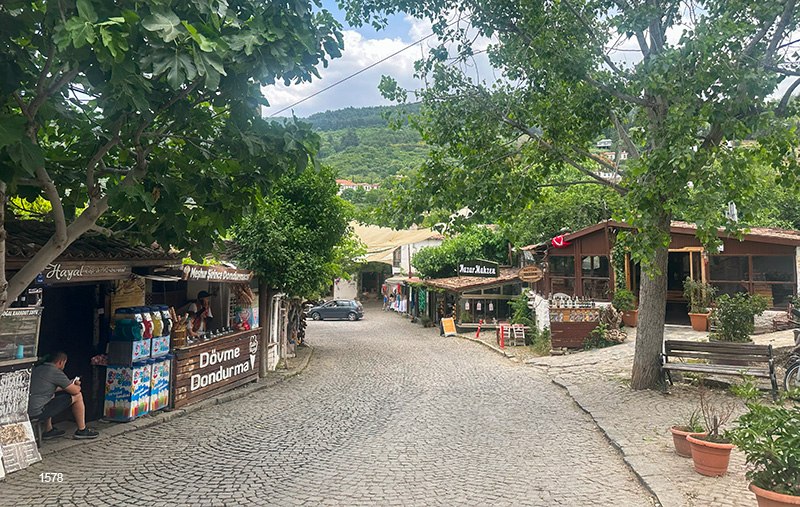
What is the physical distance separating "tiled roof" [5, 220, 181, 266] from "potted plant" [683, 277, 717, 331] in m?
14.7

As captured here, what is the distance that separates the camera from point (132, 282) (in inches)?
349

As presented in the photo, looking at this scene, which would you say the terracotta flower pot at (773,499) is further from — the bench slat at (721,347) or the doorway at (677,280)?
the doorway at (677,280)

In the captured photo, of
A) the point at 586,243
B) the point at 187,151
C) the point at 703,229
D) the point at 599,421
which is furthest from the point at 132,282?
the point at 586,243

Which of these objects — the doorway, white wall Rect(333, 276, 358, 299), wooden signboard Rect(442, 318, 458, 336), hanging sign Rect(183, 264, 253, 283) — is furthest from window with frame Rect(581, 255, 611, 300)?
white wall Rect(333, 276, 358, 299)

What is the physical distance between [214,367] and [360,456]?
15.5 feet

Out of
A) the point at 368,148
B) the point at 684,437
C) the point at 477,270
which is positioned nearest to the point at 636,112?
the point at 684,437

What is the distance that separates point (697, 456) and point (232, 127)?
20.3 feet

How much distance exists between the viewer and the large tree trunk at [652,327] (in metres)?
9.94

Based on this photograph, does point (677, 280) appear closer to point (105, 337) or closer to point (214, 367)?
point (214, 367)

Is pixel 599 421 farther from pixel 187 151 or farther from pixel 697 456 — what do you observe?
pixel 187 151

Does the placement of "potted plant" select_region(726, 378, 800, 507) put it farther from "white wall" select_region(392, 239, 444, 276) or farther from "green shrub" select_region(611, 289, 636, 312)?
"white wall" select_region(392, 239, 444, 276)

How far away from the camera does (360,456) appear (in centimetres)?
692

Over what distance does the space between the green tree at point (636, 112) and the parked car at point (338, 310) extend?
22997 millimetres

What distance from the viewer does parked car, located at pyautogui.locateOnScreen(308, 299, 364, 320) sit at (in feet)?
110
